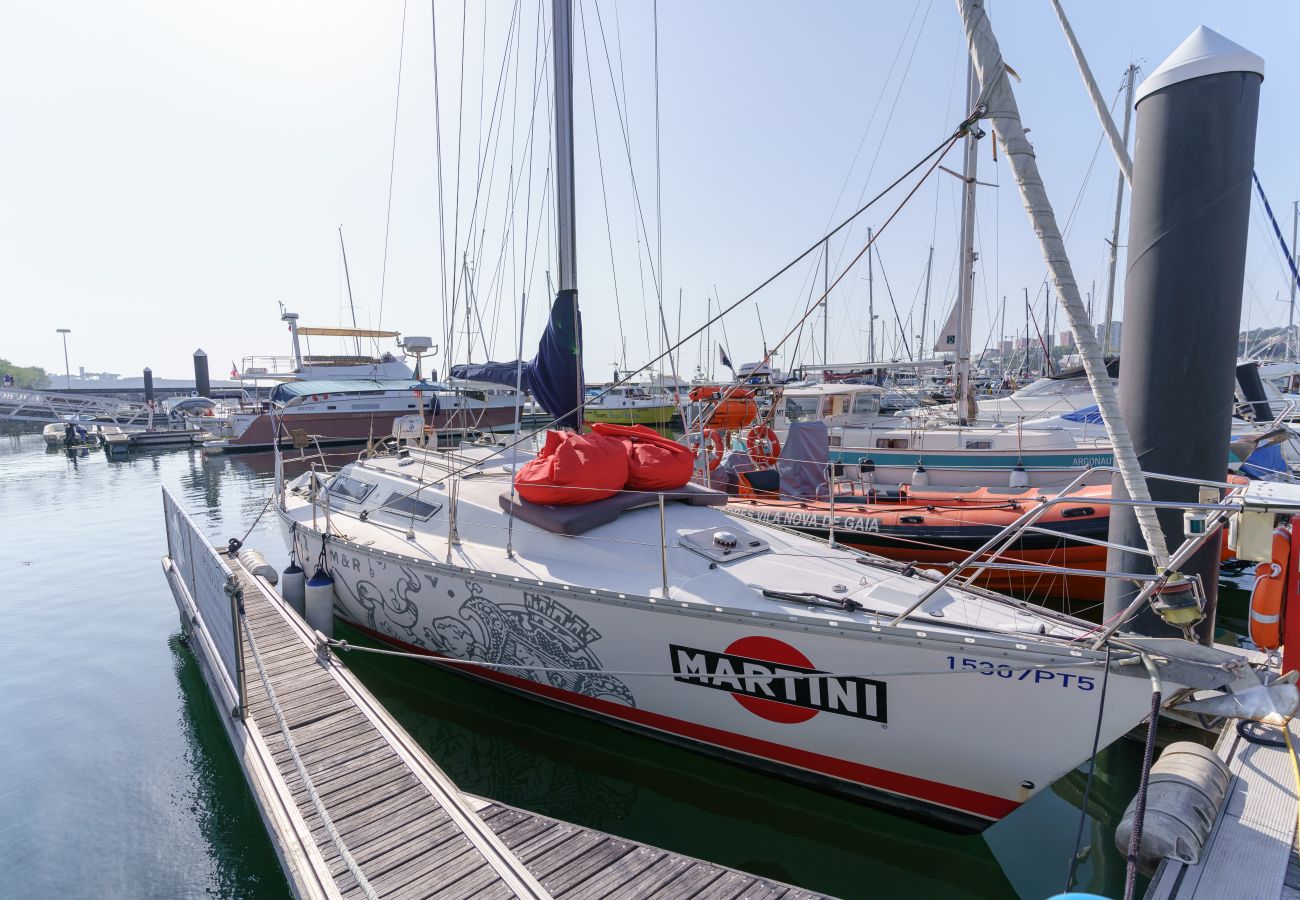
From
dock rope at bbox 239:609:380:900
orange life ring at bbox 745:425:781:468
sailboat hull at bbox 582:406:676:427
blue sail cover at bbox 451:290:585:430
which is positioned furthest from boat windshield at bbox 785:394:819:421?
sailboat hull at bbox 582:406:676:427

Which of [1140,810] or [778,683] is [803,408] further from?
[1140,810]

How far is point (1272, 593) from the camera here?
3.76 meters

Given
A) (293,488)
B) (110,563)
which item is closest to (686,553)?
(293,488)

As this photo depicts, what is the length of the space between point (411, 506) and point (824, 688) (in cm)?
477

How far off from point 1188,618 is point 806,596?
204cm

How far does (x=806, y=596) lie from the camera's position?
4391mm

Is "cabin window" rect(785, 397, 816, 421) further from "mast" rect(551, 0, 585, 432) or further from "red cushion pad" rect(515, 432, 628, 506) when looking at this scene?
"red cushion pad" rect(515, 432, 628, 506)

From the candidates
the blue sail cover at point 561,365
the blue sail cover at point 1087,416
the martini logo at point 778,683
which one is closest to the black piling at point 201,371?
the blue sail cover at point 561,365

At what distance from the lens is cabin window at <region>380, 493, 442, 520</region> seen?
6.83 m

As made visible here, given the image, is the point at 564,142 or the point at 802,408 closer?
the point at 564,142

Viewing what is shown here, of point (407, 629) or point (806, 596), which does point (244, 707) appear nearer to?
point (407, 629)

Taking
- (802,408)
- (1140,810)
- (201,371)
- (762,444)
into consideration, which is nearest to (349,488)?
(762,444)

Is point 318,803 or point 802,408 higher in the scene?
point 802,408

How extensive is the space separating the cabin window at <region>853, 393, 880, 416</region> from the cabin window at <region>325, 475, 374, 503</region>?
34.1 feet
